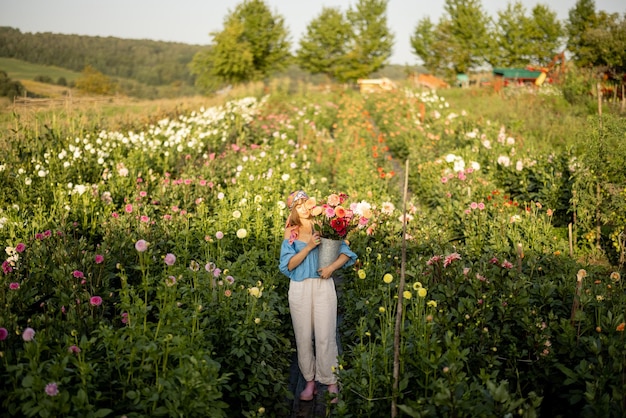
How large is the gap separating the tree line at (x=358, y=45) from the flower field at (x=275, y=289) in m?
12.6

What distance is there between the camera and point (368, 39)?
48.3m

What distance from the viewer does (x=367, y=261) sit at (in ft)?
17.5

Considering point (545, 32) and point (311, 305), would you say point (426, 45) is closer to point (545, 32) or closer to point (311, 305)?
point (545, 32)

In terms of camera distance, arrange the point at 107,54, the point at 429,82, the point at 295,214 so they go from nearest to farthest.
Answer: the point at 295,214 → the point at 429,82 → the point at 107,54

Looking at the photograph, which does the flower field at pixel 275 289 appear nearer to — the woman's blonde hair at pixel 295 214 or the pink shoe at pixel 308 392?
the pink shoe at pixel 308 392

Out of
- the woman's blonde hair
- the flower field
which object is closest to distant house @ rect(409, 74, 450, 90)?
the flower field

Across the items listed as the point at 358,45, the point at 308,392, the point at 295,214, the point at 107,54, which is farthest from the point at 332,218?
the point at 107,54

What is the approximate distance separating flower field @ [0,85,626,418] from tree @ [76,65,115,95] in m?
31.9

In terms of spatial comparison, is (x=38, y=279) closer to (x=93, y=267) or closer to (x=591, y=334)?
(x=93, y=267)

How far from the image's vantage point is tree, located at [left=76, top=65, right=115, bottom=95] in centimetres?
3838

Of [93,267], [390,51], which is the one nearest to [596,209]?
[93,267]

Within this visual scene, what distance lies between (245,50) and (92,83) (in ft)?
46.3

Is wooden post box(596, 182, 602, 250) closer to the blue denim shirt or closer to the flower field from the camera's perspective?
the flower field

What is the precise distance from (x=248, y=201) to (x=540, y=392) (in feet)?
13.2
